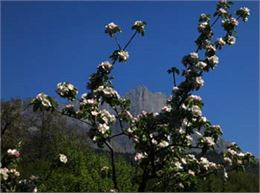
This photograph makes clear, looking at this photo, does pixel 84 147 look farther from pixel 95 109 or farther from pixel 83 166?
pixel 95 109


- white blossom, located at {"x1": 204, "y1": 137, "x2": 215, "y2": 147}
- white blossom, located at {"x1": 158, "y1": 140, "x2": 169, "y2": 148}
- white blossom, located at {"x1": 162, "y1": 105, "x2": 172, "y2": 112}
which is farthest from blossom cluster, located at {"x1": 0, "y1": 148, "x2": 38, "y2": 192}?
white blossom, located at {"x1": 204, "y1": 137, "x2": 215, "y2": 147}

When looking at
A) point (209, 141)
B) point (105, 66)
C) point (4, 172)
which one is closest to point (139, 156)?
point (209, 141)

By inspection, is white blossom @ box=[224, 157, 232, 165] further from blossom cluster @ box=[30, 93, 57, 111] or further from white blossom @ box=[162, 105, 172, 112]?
blossom cluster @ box=[30, 93, 57, 111]

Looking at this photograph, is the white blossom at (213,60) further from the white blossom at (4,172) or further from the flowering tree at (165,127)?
the white blossom at (4,172)

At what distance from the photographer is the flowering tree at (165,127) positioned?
34.1ft

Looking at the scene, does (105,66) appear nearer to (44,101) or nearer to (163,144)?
(44,101)

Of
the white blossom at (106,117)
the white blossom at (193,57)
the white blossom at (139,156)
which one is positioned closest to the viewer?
the white blossom at (106,117)

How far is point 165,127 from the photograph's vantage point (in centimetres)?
1055

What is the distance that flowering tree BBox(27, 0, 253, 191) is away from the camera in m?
10.4

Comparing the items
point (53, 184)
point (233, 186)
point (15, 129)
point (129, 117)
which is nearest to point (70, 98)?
point (129, 117)

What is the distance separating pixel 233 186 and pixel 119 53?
87.0 m

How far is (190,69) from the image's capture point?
36.0ft

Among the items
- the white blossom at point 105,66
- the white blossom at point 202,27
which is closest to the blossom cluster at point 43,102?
the white blossom at point 105,66

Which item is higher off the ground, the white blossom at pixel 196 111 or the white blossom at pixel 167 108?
the white blossom at pixel 167 108
